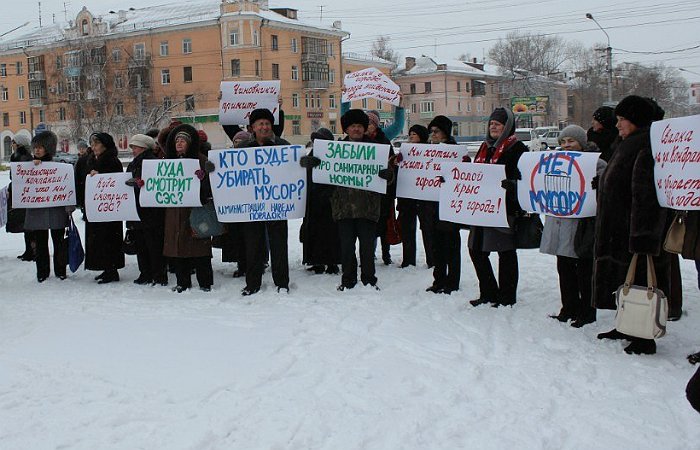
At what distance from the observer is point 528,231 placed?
23.6 ft

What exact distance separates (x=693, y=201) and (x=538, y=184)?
160cm

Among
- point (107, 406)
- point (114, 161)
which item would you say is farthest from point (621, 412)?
point (114, 161)

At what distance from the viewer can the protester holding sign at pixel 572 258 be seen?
6562 millimetres

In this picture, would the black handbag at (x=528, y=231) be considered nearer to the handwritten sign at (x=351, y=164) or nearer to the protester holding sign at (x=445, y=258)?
the protester holding sign at (x=445, y=258)

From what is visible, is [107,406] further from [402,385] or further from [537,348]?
[537,348]

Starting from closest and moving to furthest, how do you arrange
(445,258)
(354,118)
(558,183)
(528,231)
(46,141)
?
(558,183), (528,231), (445,258), (354,118), (46,141)

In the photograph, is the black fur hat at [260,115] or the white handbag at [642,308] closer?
the white handbag at [642,308]

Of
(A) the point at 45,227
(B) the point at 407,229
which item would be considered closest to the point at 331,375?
(B) the point at 407,229

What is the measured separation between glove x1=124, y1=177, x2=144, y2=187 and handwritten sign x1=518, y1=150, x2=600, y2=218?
4.24 m

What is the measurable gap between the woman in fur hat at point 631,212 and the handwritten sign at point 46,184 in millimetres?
6394

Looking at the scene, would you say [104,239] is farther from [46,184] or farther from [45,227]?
[46,184]

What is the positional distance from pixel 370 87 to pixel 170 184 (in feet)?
11.6

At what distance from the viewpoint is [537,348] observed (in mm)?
5984

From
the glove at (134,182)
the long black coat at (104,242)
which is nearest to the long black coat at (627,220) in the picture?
the glove at (134,182)
